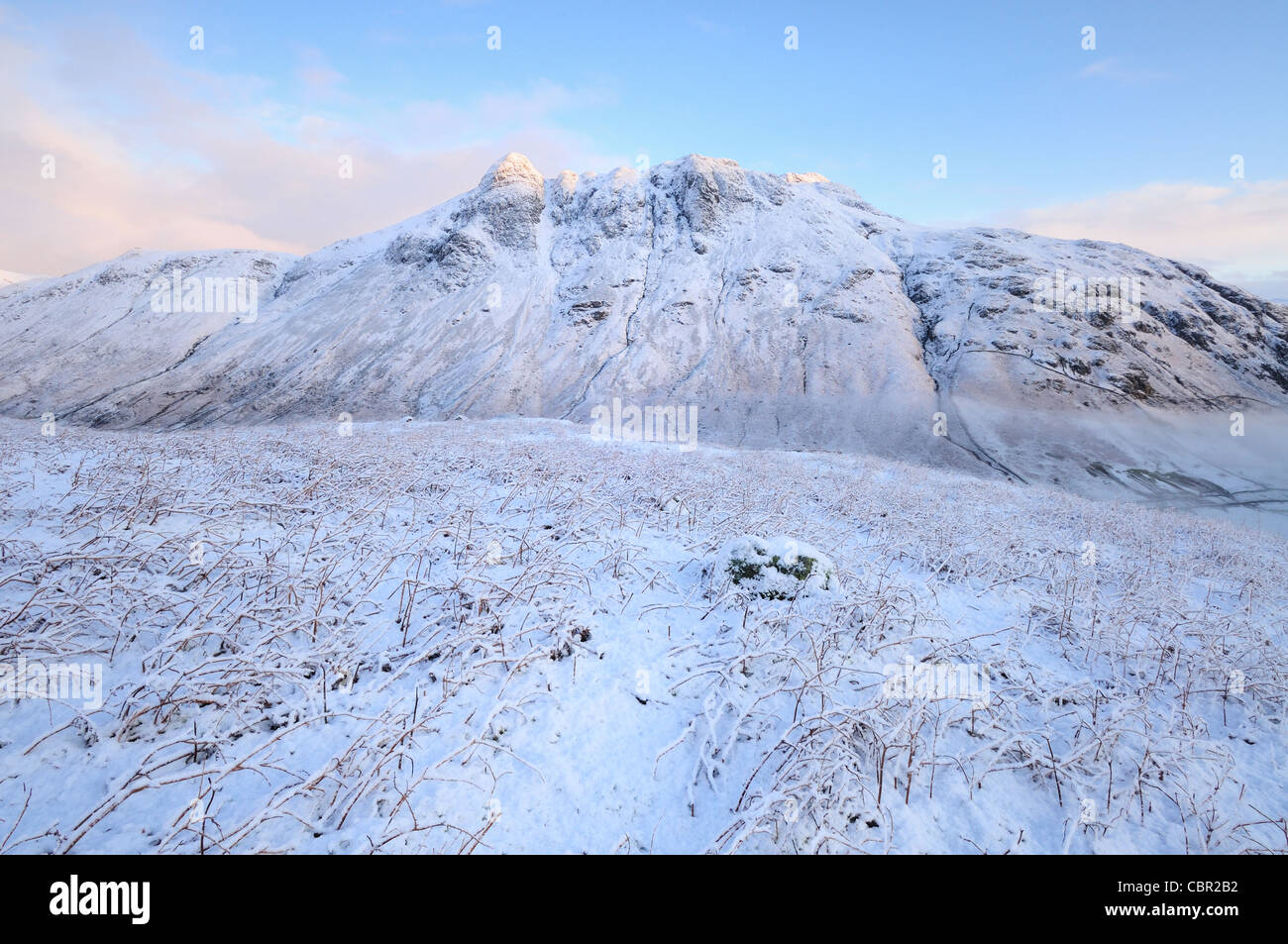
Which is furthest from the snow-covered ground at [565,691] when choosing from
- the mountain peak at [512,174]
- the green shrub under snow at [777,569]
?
the mountain peak at [512,174]

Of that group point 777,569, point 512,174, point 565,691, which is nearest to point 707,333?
point 512,174

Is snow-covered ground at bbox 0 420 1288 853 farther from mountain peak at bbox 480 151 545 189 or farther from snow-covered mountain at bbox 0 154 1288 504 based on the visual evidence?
mountain peak at bbox 480 151 545 189

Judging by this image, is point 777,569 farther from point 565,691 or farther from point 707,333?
point 707,333

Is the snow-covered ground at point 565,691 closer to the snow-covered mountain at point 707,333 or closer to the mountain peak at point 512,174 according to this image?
the snow-covered mountain at point 707,333
